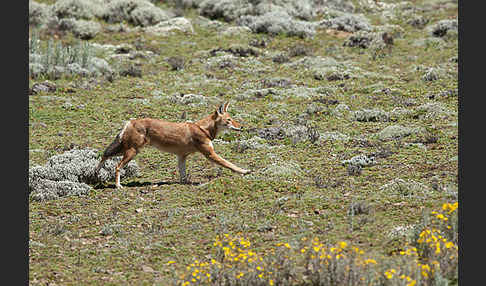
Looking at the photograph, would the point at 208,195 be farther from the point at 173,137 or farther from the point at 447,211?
the point at 447,211

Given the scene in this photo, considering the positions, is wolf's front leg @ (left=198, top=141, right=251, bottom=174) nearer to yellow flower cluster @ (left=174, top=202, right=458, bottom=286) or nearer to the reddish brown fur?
the reddish brown fur

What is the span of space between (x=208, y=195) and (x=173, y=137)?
1.69 meters

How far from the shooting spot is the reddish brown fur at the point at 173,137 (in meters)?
11.4

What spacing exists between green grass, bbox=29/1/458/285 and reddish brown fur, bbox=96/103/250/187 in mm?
597

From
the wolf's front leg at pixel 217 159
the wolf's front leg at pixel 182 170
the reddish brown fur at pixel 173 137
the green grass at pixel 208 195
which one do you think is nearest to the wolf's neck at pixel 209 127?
the reddish brown fur at pixel 173 137

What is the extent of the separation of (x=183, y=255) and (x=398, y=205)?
3.65 meters

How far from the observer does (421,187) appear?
976cm

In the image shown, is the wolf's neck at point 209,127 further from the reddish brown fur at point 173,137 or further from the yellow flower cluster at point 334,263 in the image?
the yellow flower cluster at point 334,263

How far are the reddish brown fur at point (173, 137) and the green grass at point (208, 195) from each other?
60 cm

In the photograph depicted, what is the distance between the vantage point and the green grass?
807 cm

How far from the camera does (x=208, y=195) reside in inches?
415

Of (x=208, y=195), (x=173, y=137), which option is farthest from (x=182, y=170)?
(x=208, y=195)

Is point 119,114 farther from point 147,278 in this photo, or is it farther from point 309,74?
point 147,278

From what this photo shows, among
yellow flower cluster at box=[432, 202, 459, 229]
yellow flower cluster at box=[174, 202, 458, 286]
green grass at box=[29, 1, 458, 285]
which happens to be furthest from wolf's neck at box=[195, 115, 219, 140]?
yellow flower cluster at box=[432, 202, 459, 229]
